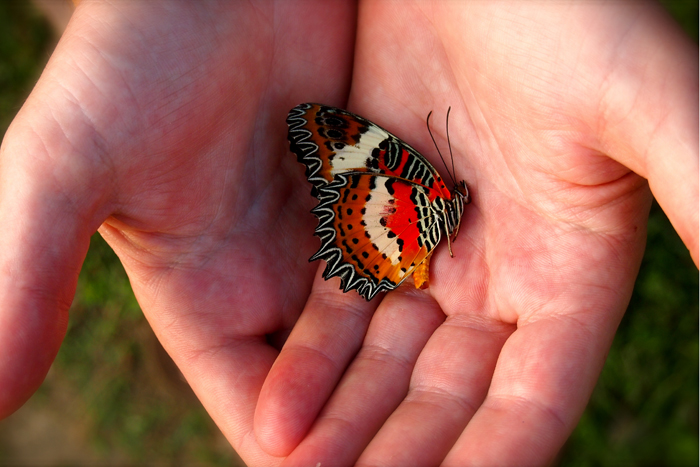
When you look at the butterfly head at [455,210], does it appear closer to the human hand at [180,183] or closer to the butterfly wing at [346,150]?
the butterfly wing at [346,150]

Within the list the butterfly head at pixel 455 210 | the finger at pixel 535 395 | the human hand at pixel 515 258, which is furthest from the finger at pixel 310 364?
the finger at pixel 535 395

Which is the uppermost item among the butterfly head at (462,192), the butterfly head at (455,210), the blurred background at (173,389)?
the butterfly head at (462,192)

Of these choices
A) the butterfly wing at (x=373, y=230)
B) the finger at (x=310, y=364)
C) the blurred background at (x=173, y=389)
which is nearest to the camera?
the finger at (x=310, y=364)

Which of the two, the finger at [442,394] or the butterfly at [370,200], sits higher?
the butterfly at [370,200]

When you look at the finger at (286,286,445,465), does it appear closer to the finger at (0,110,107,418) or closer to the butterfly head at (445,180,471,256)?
the butterfly head at (445,180,471,256)

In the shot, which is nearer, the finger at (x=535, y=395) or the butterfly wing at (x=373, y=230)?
the finger at (x=535, y=395)

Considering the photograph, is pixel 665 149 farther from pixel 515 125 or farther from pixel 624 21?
pixel 515 125

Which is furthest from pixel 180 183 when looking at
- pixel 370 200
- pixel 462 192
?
pixel 462 192
